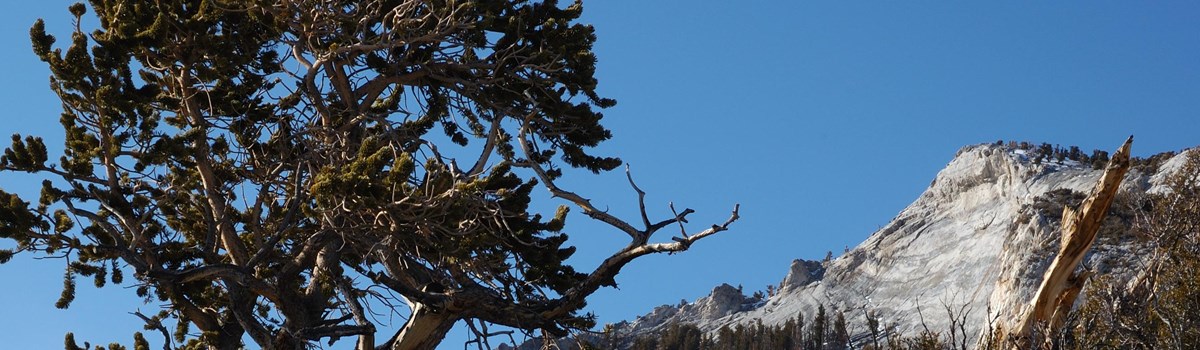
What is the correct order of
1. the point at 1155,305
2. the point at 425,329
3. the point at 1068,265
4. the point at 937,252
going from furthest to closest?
the point at 937,252
the point at 425,329
the point at 1068,265
the point at 1155,305

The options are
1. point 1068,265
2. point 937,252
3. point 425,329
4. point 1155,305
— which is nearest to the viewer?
point 1155,305

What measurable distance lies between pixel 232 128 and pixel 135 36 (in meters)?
1.60

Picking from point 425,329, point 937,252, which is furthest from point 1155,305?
point 937,252

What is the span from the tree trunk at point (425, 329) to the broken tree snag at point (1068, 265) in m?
5.24

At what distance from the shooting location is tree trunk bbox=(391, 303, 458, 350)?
13.4 m

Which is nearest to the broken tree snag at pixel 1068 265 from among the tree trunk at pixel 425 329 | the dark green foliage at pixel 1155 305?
the dark green foliage at pixel 1155 305

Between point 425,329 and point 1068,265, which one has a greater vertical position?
point 425,329

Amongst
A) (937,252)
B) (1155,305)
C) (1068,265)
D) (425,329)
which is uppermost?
(937,252)

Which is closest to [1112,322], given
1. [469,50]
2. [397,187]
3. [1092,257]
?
[397,187]

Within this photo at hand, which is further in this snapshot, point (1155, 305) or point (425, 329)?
point (425, 329)

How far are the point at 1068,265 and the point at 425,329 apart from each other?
5850mm

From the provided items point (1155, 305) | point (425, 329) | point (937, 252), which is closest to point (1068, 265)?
point (1155, 305)

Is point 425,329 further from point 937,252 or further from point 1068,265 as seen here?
point 937,252

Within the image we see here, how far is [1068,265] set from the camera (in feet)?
38.6
